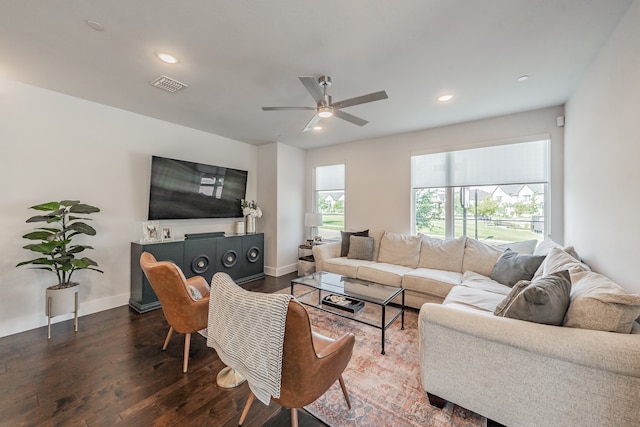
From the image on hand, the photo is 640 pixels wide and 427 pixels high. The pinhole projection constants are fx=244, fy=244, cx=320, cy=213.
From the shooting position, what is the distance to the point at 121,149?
3.33 meters

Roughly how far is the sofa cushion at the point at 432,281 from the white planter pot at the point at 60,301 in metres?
3.82

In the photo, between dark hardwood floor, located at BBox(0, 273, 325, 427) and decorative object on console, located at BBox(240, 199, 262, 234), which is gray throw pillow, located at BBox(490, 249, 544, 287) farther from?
decorative object on console, located at BBox(240, 199, 262, 234)

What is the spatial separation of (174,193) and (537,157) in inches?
207

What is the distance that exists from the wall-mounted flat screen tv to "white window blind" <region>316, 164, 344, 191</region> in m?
1.59

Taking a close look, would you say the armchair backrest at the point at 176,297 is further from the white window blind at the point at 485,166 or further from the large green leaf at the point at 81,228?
the white window blind at the point at 485,166

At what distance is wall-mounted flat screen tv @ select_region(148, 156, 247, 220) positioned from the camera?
11.7ft

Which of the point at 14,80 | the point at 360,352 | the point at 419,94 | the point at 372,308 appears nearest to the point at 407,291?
the point at 372,308

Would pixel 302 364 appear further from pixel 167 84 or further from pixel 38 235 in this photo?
pixel 38 235

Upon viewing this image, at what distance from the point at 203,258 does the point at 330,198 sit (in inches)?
107

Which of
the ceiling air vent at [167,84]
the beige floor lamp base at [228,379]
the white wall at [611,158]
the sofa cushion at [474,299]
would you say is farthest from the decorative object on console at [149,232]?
the white wall at [611,158]

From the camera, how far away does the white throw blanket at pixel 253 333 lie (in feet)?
3.76

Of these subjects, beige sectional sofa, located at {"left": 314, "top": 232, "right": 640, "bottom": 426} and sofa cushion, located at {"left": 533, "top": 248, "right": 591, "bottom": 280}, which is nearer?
beige sectional sofa, located at {"left": 314, "top": 232, "right": 640, "bottom": 426}

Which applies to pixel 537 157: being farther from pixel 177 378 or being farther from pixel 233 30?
pixel 177 378

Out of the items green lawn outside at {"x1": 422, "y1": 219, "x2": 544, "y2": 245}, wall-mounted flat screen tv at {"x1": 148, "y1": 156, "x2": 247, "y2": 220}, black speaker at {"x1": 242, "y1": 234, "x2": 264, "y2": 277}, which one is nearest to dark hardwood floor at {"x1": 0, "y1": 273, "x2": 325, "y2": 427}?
wall-mounted flat screen tv at {"x1": 148, "y1": 156, "x2": 247, "y2": 220}
